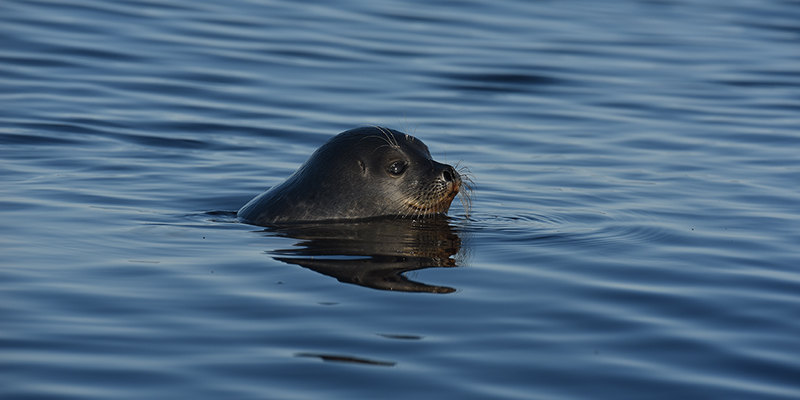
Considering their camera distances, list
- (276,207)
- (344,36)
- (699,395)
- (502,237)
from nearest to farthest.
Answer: (699,395) → (502,237) → (276,207) → (344,36)

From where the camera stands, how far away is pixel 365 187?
7785 mm

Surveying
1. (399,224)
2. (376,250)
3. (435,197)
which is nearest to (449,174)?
(435,197)

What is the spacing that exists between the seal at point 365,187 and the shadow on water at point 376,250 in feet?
0.46

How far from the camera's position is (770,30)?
2047 centimetres

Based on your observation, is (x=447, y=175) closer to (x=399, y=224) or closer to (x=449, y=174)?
(x=449, y=174)

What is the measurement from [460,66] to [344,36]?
2.69 m

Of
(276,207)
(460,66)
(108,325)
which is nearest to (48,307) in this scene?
(108,325)

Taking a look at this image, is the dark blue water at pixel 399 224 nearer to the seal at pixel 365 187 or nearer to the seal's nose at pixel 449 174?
the seal at pixel 365 187

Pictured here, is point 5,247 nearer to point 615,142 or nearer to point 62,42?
point 615,142

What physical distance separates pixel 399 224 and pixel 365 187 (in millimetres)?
399

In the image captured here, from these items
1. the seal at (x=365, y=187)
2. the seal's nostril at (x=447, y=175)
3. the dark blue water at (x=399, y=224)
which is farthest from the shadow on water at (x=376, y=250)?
the seal's nostril at (x=447, y=175)

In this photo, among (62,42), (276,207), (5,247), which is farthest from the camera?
(62,42)

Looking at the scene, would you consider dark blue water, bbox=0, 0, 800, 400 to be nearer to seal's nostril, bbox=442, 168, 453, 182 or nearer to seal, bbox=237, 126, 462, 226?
seal, bbox=237, 126, 462, 226

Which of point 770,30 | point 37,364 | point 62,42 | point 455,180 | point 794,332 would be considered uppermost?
point 770,30
